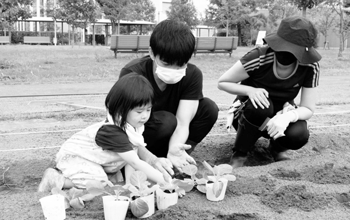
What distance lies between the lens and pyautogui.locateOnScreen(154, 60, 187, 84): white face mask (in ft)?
7.90

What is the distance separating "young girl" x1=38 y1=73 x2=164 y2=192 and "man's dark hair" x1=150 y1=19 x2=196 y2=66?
0.22 metres

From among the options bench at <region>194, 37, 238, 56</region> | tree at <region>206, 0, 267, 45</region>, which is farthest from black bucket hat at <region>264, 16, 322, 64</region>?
tree at <region>206, 0, 267, 45</region>

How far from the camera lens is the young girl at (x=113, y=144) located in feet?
7.04

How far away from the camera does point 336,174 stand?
259 centimetres

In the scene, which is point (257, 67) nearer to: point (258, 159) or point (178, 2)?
point (258, 159)

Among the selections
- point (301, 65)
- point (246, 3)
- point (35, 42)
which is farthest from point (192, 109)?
point (246, 3)

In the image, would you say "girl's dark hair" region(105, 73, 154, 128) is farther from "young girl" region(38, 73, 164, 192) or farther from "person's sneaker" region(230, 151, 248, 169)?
"person's sneaker" region(230, 151, 248, 169)

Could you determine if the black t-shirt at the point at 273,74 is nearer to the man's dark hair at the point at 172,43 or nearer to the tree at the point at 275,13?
the man's dark hair at the point at 172,43

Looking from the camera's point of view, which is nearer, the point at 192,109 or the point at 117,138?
the point at 117,138

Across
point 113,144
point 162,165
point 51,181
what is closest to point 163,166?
point 162,165

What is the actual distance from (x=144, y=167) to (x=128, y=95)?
39cm

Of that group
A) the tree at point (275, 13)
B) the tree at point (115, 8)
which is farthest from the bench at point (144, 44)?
the tree at point (275, 13)

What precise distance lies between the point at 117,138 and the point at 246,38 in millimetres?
32844

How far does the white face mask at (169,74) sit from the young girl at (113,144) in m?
0.19
